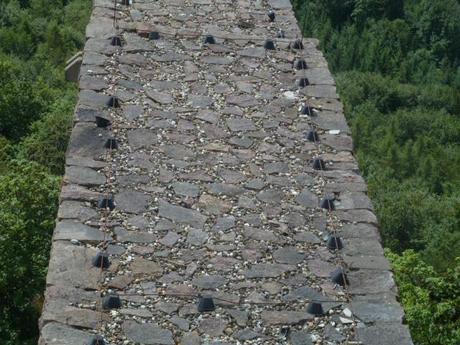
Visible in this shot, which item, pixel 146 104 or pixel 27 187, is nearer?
pixel 146 104

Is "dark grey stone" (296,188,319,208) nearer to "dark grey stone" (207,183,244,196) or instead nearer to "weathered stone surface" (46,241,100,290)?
"dark grey stone" (207,183,244,196)

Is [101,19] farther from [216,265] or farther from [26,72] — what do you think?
[26,72]

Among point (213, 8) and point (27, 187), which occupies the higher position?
point (213, 8)

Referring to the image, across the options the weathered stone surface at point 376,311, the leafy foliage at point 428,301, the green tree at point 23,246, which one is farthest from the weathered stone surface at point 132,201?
the leafy foliage at point 428,301

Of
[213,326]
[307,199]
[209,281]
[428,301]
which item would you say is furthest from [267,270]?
[428,301]

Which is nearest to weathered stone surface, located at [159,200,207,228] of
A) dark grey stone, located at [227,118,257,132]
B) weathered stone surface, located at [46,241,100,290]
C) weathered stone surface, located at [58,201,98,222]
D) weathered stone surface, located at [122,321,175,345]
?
weathered stone surface, located at [58,201,98,222]

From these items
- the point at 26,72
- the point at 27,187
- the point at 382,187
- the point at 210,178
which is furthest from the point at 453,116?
the point at 210,178

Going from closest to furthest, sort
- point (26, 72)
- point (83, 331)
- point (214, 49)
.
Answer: point (83, 331)
point (214, 49)
point (26, 72)
